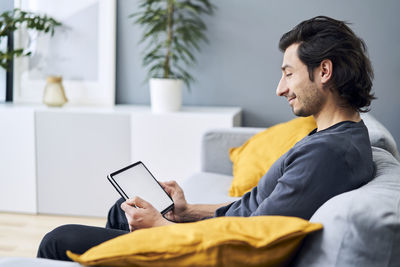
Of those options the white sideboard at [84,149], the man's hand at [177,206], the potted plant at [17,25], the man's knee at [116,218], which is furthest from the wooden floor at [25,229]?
the man's hand at [177,206]

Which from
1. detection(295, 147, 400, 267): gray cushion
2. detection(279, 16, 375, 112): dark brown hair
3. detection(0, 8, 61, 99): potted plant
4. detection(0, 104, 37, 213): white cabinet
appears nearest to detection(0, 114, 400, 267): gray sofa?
detection(295, 147, 400, 267): gray cushion

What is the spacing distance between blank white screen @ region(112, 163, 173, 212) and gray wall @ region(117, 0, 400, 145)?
1649mm

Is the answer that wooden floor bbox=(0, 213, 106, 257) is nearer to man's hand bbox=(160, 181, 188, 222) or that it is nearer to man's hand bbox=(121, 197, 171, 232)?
man's hand bbox=(160, 181, 188, 222)

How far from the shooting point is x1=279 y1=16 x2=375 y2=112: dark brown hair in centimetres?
130

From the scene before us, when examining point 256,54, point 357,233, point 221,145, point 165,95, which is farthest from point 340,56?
point 256,54

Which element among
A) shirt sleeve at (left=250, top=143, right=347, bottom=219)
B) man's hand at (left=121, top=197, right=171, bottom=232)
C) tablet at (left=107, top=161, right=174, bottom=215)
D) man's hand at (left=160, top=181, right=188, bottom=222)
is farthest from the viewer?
man's hand at (left=160, top=181, right=188, bottom=222)

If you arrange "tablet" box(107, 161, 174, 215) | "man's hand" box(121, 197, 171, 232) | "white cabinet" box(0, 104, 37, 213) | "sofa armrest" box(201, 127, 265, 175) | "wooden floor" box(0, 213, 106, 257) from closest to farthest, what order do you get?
"man's hand" box(121, 197, 171, 232) → "tablet" box(107, 161, 174, 215) → "wooden floor" box(0, 213, 106, 257) → "sofa armrest" box(201, 127, 265, 175) → "white cabinet" box(0, 104, 37, 213)

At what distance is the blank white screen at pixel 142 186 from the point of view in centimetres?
154

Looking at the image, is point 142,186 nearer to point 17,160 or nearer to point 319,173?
point 319,173

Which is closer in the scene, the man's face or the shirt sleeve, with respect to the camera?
the shirt sleeve

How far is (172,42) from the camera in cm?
323

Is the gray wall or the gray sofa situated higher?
the gray wall

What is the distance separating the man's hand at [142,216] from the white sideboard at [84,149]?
149 centimetres

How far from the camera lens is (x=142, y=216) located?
1386 millimetres
